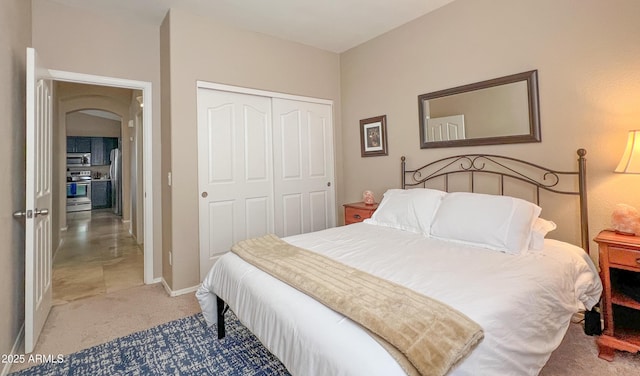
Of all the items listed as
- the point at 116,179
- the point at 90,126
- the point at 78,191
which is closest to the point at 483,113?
the point at 116,179

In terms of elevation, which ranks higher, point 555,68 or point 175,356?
point 555,68

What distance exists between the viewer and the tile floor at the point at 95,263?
3.09 meters

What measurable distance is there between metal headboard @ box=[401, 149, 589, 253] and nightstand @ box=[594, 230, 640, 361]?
13.4 inches

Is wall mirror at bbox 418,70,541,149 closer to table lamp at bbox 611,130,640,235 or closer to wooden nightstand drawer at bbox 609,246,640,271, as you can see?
table lamp at bbox 611,130,640,235

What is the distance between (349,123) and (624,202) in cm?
279

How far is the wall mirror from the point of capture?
7.89 ft

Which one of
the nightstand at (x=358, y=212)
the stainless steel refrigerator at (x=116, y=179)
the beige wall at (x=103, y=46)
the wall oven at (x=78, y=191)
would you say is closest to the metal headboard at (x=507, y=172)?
the nightstand at (x=358, y=212)

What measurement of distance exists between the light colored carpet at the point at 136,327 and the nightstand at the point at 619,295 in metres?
0.11

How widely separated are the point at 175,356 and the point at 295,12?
3.08 m

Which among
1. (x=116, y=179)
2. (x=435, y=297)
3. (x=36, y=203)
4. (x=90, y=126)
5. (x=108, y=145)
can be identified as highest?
(x=90, y=126)

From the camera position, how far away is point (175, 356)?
1.91 metres

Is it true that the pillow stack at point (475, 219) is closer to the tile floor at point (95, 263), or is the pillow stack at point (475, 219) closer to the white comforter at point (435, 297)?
the white comforter at point (435, 297)

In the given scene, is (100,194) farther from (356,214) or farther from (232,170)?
(356,214)

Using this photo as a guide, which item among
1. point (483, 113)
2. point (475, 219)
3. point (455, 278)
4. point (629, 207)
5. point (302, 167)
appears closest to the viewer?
Result: point (455, 278)
